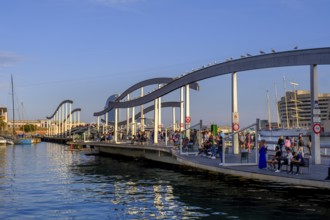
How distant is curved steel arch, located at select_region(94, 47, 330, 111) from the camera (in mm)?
27172

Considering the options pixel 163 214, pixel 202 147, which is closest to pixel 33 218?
pixel 163 214

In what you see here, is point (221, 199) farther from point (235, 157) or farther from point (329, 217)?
point (235, 157)

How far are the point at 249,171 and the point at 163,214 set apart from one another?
8014 mm

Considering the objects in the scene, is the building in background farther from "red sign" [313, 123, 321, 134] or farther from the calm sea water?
"red sign" [313, 123, 321, 134]

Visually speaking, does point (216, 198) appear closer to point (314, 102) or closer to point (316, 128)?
point (316, 128)

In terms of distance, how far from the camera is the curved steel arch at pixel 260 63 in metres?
27.2

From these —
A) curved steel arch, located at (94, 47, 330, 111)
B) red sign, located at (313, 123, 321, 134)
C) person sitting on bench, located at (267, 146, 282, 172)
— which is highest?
curved steel arch, located at (94, 47, 330, 111)

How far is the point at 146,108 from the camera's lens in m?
77.6

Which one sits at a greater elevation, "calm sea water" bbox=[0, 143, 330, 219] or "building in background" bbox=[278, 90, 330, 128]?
"building in background" bbox=[278, 90, 330, 128]

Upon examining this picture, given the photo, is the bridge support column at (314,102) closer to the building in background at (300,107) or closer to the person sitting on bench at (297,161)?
the person sitting on bench at (297,161)

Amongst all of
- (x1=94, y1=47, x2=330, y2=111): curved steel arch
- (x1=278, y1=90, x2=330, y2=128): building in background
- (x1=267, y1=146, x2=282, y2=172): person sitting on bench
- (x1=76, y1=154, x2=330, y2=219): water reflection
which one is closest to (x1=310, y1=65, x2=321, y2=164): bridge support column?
(x1=94, y1=47, x2=330, y2=111): curved steel arch

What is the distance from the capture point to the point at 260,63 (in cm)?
3219

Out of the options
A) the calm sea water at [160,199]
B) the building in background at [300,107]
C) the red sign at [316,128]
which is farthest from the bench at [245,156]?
the building in background at [300,107]

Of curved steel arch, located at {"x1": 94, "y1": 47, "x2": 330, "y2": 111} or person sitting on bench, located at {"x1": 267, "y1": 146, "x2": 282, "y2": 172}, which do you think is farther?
curved steel arch, located at {"x1": 94, "y1": 47, "x2": 330, "y2": 111}
